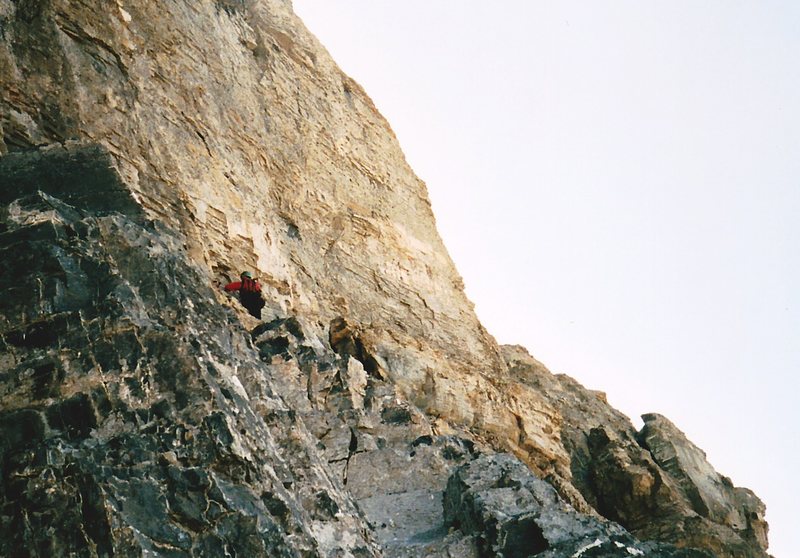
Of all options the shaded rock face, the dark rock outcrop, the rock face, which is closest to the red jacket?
the rock face

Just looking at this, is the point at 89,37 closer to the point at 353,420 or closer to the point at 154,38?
the point at 154,38

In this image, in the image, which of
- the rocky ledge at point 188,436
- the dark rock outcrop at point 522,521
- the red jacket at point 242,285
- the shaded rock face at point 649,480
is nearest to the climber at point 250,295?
the red jacket at point 242,285

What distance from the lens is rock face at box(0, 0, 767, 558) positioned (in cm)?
1053

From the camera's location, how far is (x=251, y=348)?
1547 cm

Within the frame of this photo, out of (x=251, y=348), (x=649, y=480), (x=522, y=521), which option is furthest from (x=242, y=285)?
(x=649, y=480)

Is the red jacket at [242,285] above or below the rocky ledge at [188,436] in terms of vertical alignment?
above

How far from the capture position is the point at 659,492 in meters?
28.5

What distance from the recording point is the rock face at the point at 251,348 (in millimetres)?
10531

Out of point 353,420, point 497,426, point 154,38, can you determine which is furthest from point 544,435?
point 154,38

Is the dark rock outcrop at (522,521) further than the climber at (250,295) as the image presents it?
No

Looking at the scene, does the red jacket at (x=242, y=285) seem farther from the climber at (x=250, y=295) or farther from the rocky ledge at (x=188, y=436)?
the rocky ledge at (x=188, y=436)

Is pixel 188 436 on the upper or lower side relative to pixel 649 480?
lower

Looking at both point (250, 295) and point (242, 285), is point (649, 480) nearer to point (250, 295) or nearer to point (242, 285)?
point (250, 295)

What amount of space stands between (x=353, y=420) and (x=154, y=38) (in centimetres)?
1239
